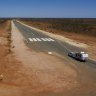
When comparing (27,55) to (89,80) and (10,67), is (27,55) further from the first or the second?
(89,80)

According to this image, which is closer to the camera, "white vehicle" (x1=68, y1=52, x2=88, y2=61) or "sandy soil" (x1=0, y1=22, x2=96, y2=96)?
"sandy soil" (x1=0, y1=22, x2=96, y2=96)

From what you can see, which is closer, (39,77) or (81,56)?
(39,77)

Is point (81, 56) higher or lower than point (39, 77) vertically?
higher

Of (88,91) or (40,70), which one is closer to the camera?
(88,91)

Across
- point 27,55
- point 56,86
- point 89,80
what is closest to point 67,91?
point 56,86

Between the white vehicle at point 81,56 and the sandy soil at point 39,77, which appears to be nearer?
the sandy soil at point 39,77

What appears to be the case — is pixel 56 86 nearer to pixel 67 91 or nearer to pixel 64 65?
pixel 67 91

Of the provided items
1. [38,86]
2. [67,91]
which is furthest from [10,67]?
[67,91]

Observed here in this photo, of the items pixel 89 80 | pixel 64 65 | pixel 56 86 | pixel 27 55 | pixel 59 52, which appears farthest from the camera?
pixel 59 52

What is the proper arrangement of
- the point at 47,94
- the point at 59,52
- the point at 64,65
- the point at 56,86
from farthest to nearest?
1. the point at 59,52
2. the point at 64,65
3. the point at 56,86
4. the point at 47,94
